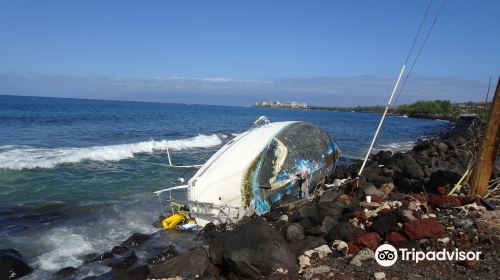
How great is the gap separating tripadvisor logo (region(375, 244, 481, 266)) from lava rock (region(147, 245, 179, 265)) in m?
3.87

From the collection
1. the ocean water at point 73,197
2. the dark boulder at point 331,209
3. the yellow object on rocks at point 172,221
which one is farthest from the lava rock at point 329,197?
the ocean water at point 73,197

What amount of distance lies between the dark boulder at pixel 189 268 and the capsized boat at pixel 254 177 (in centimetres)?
262

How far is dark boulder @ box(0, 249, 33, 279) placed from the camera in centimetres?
717

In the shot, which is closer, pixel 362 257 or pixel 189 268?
pixel 362 257

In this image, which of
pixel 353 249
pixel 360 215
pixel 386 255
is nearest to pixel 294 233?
pixel 360 215

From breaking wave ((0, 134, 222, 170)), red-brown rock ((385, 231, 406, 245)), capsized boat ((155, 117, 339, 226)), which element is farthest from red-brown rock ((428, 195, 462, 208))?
breaking wave ((0, 134, 222, 170))

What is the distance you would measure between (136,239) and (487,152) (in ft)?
22.9

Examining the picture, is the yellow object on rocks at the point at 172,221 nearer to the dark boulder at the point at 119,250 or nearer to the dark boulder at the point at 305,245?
the dark boulder at the point at 119,250

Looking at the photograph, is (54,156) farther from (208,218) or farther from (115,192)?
(208,218)

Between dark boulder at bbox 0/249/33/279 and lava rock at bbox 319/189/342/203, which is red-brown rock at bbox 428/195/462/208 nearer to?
lava rock at bbox 319/189/342/203

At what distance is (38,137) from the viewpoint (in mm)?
27422

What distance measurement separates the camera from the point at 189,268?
638 centimetres

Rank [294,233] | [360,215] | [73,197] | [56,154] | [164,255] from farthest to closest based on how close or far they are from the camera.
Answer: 1. [56,154]
2. [73,197]
3. [164,255]
4. [360,215]
5. [294,233]

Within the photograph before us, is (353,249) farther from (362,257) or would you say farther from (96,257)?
(96,257)
